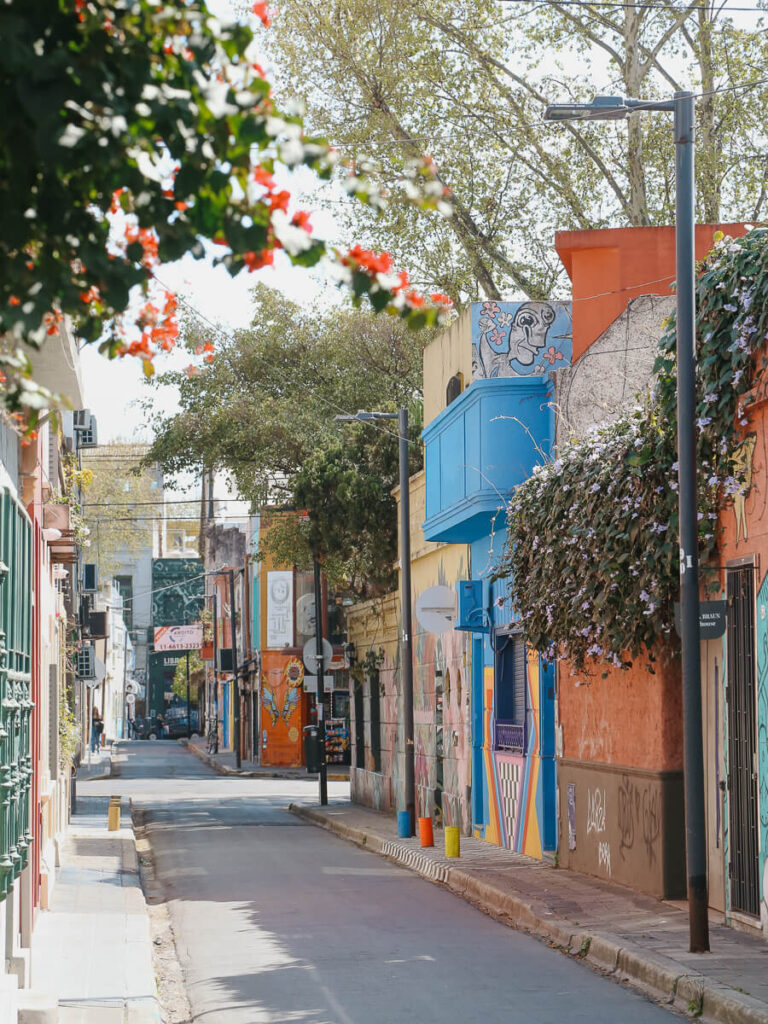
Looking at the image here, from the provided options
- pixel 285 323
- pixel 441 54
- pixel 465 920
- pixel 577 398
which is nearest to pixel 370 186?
pixel 465 920

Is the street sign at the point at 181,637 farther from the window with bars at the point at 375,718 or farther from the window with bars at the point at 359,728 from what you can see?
the window with bars at the point at 375,718

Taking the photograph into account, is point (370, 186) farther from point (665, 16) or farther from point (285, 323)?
point (285, 323)

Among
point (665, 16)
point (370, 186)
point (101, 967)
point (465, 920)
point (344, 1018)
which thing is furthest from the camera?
point (665, 16)

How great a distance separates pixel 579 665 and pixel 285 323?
22.7 m

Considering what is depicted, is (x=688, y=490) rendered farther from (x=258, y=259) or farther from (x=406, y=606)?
(x=406, y=606)

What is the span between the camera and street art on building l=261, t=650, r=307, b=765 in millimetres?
53312

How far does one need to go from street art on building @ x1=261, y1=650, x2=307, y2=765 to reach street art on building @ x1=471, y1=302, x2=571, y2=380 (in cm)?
3320

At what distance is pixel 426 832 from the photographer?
20.5 metres

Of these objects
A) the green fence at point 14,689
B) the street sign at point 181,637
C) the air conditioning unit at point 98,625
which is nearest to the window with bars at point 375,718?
the air conditioning unit at point 98,625

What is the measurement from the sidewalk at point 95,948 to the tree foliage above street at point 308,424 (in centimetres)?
1473

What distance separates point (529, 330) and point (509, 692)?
522cm

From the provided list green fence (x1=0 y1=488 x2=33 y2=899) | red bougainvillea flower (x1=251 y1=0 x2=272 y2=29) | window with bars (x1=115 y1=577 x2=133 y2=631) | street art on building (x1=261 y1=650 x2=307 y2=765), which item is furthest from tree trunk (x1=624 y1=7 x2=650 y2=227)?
window with bars (x1=115 y1=577 x2=133 y2=631)

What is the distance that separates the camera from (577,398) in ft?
60.4

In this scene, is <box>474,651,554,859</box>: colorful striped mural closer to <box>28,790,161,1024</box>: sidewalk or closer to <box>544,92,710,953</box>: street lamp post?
<box>28,790,161,1024</box>: sidewalk
